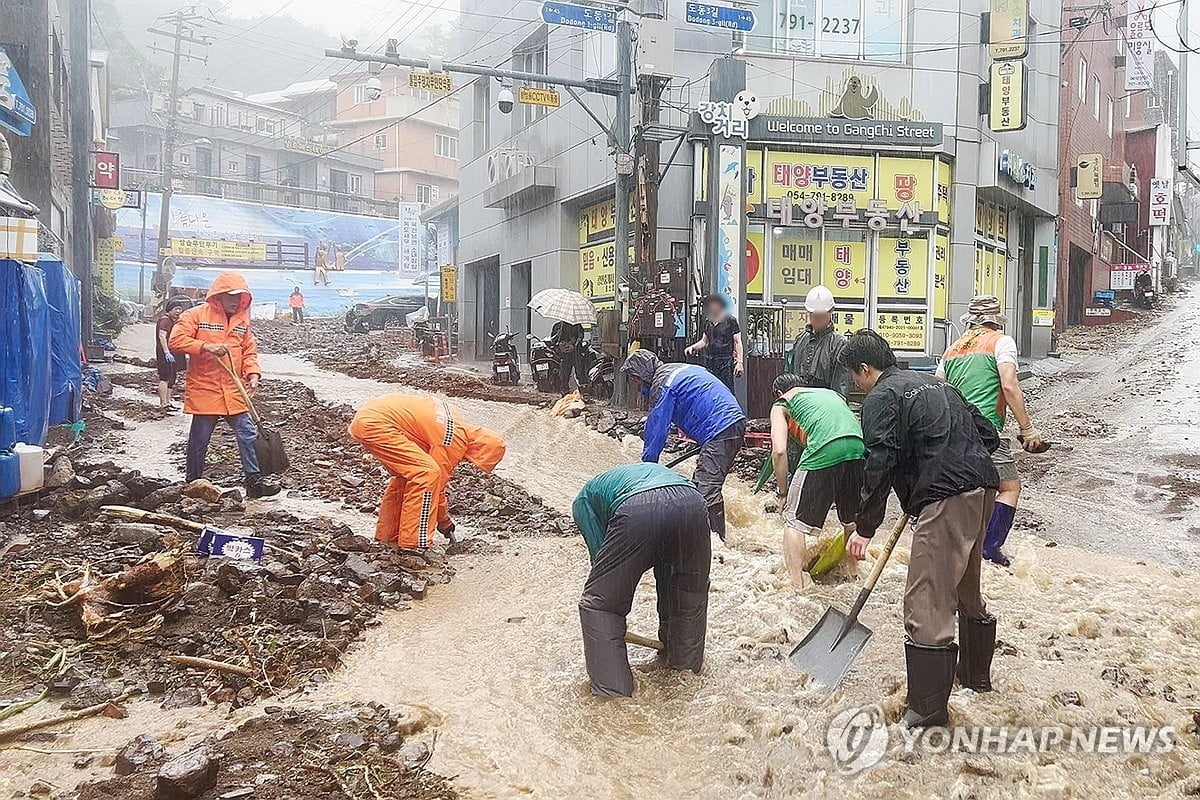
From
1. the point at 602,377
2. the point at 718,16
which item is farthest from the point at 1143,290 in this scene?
the point at 602,377

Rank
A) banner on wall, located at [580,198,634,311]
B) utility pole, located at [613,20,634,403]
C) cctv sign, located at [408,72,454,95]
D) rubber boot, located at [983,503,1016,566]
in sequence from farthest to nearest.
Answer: banner on wall, located at [580,198,634,311] < cctv sign, located at [408,72,454,95] < utility pole, located at [613,20,634,403] < rubber boot, located at [983,503,1016,566]

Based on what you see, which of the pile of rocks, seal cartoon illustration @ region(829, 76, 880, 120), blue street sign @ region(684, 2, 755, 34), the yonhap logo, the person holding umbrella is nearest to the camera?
the pile of rocks

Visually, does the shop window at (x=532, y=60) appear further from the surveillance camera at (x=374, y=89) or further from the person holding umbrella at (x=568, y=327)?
the person holding umbrella at (x=568, y=327)

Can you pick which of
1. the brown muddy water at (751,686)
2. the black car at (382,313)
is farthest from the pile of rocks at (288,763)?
the black car at (382,313)

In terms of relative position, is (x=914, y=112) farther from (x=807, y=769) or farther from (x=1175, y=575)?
(x=807, y=769)

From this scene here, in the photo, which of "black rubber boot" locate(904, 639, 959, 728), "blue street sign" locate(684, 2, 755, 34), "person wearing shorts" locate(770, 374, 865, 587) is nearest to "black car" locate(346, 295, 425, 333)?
"blue street sign" locate(684, 2, 755, 34)

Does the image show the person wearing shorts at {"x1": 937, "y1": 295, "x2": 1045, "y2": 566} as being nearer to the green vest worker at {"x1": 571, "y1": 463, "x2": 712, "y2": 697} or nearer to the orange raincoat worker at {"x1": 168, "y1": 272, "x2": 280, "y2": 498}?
the green vest worker at {"x1": 571, "y1": 463, "x2": 712, "y2": 697}

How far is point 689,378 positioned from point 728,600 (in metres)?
1.57

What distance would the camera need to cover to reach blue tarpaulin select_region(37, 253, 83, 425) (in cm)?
985

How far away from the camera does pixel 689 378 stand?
6.64 meters

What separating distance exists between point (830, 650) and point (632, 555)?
112 centimetres

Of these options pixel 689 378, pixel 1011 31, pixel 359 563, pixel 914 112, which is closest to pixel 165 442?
pixel 359 563

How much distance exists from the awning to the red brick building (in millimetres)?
20147

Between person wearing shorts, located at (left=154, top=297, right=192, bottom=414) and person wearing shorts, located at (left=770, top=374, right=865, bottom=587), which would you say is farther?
person wearing shorts, located at (left=154, top=297, right=192, bottom=414)
